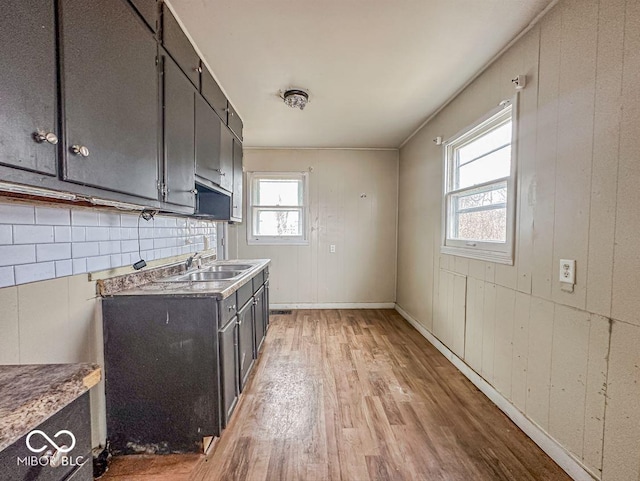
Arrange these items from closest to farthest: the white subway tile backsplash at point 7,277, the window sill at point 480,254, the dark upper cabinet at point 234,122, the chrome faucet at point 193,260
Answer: the white subway tile backsplash at point 7,277 < the window sill at point 480,254 < the chrome faucet at point 193,260 < the dark upper cabinet at point 234,122

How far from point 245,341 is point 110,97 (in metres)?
1.73

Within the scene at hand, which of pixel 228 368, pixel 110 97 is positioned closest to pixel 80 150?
pixel 110 97

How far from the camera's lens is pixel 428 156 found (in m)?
3.33

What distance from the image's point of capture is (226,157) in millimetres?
2609

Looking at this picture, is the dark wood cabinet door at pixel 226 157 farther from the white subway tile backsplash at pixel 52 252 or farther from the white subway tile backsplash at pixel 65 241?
the white subway tile backsplash at pixel 52 252

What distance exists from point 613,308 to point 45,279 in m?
2.55

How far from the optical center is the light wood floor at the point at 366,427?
1.51 m

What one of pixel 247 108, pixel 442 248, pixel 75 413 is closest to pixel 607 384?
pixel 442 248

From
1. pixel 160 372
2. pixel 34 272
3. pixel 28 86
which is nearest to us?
pixel 28 86

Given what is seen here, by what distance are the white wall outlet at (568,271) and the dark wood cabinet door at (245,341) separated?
197 cm

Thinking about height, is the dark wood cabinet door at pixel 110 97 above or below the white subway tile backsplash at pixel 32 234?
above

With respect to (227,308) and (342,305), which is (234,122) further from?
(342,305)

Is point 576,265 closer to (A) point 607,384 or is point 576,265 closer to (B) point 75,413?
(A) point 607,384

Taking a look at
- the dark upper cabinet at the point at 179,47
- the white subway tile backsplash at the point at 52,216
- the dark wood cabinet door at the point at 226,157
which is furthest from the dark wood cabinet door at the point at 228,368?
the dark upper cabinet at the point at 179,47
